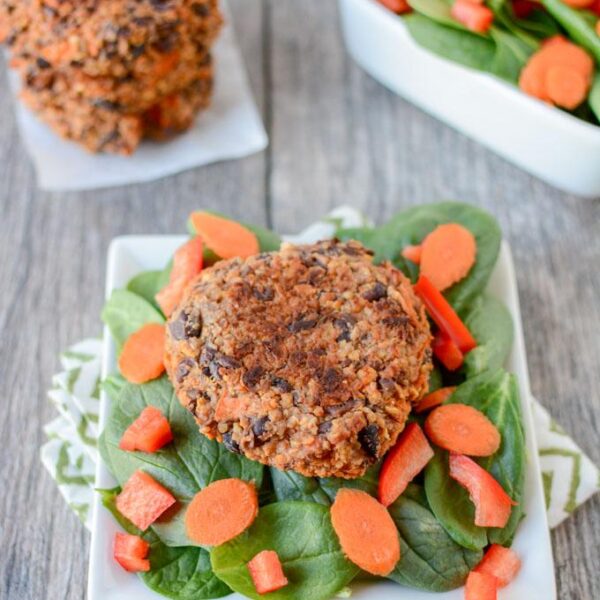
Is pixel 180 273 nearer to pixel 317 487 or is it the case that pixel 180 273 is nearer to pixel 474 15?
pixel 317 487

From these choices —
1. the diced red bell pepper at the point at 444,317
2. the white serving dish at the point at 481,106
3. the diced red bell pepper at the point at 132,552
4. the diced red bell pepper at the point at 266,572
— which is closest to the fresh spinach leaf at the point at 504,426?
the diced red bell pepper at the point at 444,317

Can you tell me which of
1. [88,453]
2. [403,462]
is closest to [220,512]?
[403,462]

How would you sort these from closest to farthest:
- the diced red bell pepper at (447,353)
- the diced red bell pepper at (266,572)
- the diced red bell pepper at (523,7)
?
the diced red bell pepper at (266,572), the diced red bell pepper at (447,353), the diced red bell pepper at (523,7)

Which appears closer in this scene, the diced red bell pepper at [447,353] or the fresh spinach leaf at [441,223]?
the diced red bell pepper at [447,353]

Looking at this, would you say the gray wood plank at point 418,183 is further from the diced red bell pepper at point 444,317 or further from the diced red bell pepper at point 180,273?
the diced red bell pepper at point 180,273

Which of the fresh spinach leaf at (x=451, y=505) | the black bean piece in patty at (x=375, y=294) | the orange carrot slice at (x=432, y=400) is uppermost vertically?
the black bean piece in patty at (x=375, y=294)

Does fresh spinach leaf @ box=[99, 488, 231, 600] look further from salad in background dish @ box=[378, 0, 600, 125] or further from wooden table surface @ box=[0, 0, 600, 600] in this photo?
salad in background dish @ box=[378, 0, 600, 125]

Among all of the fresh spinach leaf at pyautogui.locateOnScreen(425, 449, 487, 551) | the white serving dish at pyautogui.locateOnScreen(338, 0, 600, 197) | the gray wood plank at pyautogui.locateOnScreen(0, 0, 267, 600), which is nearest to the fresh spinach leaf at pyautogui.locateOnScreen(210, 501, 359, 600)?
the fresh spinach leaf at pyautogui.locateOnScreen(425, 449, 487, 551)
